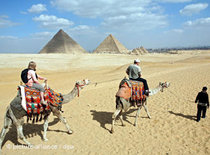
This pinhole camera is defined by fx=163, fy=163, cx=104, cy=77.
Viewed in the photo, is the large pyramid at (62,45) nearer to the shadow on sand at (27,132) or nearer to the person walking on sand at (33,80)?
the shadow on sand at (27,132)

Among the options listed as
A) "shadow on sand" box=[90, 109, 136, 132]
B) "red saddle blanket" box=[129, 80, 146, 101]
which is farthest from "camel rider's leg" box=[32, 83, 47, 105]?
"red saddle blanket" box=[129, 80, 146, 101]

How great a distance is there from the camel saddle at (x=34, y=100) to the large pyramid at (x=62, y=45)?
8083cm

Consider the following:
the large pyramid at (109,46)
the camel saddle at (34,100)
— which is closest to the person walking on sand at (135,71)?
the camel saddle at (34,100)

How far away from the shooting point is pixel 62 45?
3410 inches

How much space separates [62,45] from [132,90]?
8650cm

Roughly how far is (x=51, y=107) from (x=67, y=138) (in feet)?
3.83

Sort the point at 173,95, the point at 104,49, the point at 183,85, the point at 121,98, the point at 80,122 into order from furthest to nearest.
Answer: the point at 104,49
the point at 183,85
the point at 173,95
the point at 80,122
the point at 121,98

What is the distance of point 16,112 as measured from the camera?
430 cm

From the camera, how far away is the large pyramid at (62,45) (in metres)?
84.9

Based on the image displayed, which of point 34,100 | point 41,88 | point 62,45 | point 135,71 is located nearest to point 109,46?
point 62,45

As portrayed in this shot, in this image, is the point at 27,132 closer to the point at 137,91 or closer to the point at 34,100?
the point at 34,100

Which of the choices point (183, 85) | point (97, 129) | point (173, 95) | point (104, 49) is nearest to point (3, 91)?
point (97, 129)

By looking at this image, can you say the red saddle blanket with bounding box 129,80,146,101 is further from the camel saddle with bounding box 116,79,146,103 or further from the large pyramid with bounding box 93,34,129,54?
the large pyramid with bounding box 93,34,129,54

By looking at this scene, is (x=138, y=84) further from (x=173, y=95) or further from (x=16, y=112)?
(x=173, y=95)
